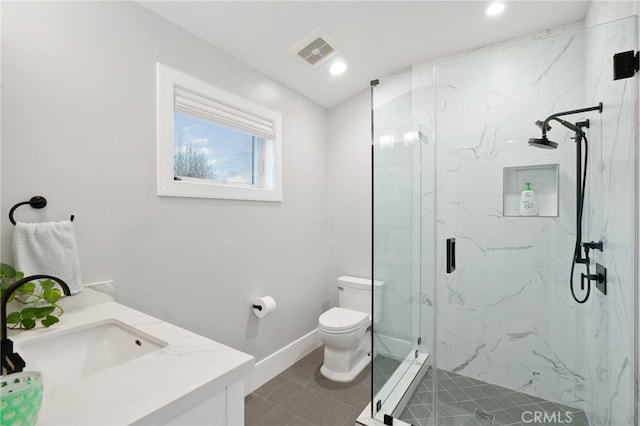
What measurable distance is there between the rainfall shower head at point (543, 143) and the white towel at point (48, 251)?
2396 millimetres

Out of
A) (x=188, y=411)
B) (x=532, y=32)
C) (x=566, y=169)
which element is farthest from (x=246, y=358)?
(x=532, y=32)

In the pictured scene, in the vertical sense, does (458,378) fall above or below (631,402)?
below

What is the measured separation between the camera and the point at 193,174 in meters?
1.99

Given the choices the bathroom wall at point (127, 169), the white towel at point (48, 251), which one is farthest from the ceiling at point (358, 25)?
the white towel at point (48, 251)

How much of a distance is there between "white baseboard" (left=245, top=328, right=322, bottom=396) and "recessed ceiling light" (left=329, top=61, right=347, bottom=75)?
230 cm

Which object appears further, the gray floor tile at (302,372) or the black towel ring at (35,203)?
the gray floor tile at (302,372)

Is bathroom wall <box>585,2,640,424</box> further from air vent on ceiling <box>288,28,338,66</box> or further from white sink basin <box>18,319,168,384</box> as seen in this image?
white sink basin <box>18,319,168,384</box>

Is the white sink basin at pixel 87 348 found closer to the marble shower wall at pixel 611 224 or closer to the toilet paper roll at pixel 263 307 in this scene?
the toilet paper roll at pixel 263 307

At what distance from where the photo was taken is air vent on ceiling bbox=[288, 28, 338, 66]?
206 cm

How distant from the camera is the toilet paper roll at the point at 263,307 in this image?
2.19 metres

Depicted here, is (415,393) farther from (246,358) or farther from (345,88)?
(345,88)

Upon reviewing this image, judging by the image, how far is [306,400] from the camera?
2061 millimetres

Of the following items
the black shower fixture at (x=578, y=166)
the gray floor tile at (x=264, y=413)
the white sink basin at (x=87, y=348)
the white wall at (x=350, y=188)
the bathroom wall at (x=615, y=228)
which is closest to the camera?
the white sink basin at (x=87, y=348)

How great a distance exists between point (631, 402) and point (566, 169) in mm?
1260
